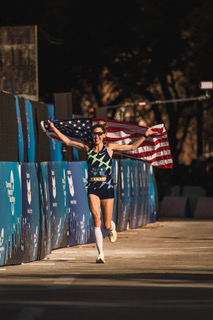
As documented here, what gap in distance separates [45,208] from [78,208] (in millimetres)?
2893

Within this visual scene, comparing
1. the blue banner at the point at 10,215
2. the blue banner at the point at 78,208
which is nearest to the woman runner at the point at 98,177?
the blue banner at the point at 10,215

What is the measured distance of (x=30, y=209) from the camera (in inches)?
549

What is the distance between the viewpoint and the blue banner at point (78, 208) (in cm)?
1734

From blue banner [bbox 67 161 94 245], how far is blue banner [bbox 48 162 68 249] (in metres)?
0.34

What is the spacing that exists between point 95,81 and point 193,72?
865 cm

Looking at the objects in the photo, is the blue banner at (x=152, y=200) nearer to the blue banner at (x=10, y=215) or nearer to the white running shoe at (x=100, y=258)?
the white running shoe at (x=100, y=258)

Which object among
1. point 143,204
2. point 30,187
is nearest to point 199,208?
point 143,204

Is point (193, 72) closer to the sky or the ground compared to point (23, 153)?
A: closer to the sky

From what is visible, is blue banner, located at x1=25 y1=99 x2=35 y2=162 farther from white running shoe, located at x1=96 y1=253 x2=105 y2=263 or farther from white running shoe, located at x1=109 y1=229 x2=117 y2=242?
white running shoe, located at x1=96 y1=253 x2=105 y2=263

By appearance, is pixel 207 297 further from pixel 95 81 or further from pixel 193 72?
pixel 95 81

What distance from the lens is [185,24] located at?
4934 centimetres

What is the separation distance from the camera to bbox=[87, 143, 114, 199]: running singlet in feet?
44.9

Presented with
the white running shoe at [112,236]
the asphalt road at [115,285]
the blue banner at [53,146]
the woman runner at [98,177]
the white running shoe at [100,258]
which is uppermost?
the blue banner at [53,146]

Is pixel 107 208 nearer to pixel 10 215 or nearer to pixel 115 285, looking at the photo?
pixel 10 215
